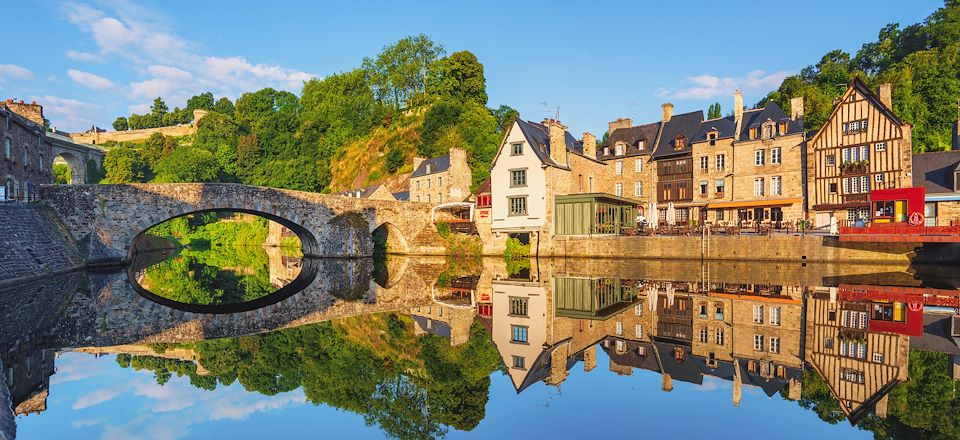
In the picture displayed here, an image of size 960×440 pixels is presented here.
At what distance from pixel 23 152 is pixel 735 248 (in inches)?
1292

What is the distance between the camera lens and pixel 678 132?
38188 mm

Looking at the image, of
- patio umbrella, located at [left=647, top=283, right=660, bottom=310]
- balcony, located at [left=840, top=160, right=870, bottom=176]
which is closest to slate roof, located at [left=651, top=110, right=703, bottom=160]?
balcony, located at [left=840, top=160, right=870, bottom=176]

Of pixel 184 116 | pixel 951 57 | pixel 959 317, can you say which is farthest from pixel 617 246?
pixel 184 116

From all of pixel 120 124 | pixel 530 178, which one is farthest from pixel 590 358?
pixel 120 124

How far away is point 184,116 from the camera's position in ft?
341

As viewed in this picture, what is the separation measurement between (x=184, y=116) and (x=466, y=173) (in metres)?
84.2

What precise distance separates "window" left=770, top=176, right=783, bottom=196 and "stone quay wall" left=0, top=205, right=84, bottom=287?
3635 cm

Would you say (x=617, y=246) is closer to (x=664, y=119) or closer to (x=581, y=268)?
(x=581, y=268)

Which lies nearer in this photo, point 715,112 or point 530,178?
point 530,178

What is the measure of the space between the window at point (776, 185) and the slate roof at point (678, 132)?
5.56m

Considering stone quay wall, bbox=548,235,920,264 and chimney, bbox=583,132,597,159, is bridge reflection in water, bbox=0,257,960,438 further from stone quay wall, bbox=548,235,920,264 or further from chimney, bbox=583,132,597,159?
chimney, bbox=583,132,597,159

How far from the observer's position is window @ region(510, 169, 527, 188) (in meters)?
32.1

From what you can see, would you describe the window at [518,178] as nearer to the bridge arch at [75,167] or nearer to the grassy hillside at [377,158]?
the grassy hillside at [377,158]

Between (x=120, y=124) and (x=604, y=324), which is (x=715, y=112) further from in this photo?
(x=120, y=124)
